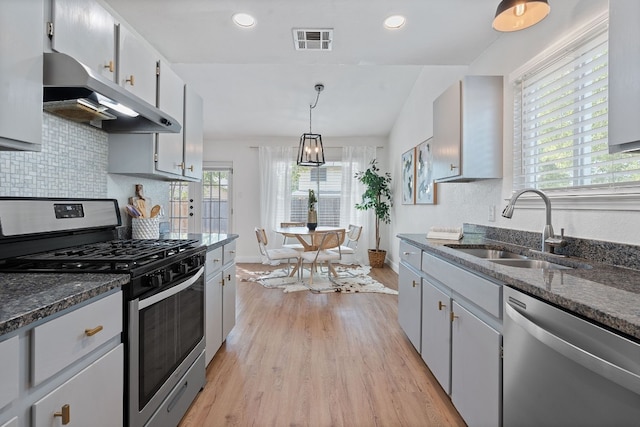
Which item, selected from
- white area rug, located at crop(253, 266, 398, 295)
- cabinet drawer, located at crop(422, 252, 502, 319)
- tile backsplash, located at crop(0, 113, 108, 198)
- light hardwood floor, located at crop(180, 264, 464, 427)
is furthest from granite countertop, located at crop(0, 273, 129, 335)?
white area rug, located at crop(253, 266, 398, 295)

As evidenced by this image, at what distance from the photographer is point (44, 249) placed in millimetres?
1467

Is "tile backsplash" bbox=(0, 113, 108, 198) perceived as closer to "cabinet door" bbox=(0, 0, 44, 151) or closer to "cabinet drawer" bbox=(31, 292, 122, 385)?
"cabinet door" bbox=(0, 0, 44, 151)

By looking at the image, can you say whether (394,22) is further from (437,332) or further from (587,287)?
(437,332)

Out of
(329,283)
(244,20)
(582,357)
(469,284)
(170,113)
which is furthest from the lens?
(329,283)

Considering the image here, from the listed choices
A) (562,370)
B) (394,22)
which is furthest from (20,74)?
(394,22)

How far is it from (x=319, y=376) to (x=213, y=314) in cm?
86

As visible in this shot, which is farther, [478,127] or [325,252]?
[325,252]

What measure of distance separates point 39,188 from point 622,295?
2.41 m

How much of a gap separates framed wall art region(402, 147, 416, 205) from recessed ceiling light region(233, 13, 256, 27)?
291 cm

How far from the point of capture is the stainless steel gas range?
1184mm

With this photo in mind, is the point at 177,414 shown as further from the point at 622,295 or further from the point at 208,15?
the point at 208,15

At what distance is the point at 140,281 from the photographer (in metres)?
1.21

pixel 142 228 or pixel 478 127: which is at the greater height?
pixel 478 127

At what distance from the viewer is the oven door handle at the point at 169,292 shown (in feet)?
4.05
